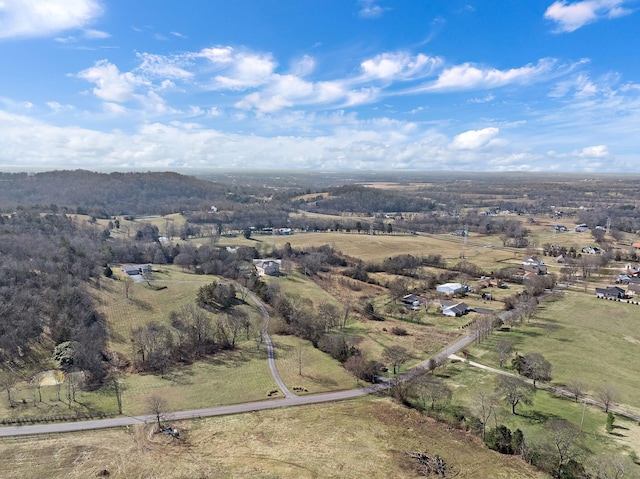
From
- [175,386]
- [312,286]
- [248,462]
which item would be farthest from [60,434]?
[312,286]

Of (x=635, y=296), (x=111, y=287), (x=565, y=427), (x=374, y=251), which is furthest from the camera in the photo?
(x=374, y=251)

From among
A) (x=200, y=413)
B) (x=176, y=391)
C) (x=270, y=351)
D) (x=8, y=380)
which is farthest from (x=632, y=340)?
(x=8, y=380)

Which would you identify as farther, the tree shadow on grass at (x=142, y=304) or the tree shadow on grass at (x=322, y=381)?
the tree shadow on grass at (x=142, y=304)

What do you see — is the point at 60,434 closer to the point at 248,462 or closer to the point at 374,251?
the point at 248,462

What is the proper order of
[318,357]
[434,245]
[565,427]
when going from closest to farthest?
[565,427], [318,357], [434,245]

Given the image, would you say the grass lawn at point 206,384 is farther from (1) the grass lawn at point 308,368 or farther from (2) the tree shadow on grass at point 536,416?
(2) the tree shadow on grass at point 536,416

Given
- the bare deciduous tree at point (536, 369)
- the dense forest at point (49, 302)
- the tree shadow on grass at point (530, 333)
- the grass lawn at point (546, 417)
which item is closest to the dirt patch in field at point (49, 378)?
the dense forest at point (49, 302)

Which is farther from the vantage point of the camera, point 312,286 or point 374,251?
point 374,251

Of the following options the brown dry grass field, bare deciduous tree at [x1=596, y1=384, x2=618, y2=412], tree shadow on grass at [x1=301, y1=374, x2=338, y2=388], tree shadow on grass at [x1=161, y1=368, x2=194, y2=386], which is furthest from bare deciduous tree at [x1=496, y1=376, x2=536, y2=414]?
tree shadow on grass at [x1=161, y1=368, x2=194, y2=386]
